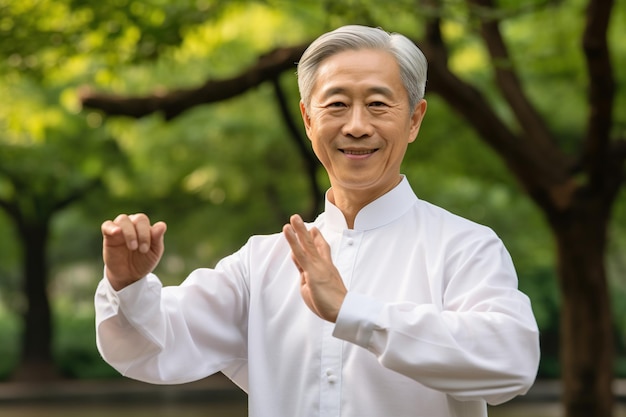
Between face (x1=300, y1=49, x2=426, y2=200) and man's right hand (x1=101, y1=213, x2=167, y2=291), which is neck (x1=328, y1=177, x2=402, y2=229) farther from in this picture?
man's right hand (x1=101, y1=213, x2=167, y2=291)

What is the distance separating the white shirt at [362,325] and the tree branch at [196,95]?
19.1ft

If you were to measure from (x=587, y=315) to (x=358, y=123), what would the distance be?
7.43m

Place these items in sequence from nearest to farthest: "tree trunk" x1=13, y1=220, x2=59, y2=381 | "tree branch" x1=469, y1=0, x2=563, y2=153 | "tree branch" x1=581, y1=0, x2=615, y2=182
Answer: "tree branch" x1=581, y1=0, x2=615, y2=182
"tree branch" x1=469, y1=0, x2=563, y2=153
"tree trunk" x1=13, y1=220, x2=59, y2=381

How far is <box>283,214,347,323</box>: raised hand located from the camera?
2.18 m

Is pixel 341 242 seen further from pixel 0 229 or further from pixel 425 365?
pixel 0 229

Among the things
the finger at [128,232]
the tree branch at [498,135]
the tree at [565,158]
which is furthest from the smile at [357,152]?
the tree branch at [498,135]

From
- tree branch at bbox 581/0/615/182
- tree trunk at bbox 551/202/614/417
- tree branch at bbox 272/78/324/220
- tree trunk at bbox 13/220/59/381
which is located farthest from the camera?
tree trunk at bbox 13/220/59/381

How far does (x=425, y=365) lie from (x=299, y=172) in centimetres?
1575

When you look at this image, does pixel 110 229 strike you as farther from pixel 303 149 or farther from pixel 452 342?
pixel 303 149

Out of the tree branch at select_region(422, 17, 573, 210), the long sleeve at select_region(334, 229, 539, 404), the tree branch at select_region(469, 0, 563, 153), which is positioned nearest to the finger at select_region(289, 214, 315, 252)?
the long sleeve at select_region(334, 229, 539, 404)

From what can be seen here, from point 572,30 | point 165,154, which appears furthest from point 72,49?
point 165,154

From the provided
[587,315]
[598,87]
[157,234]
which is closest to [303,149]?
[587,315]

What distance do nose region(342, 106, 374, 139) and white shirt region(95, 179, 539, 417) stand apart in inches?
10.2

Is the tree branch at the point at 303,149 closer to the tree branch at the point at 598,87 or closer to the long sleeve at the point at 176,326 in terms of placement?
the tree branch at the point at 598,87
